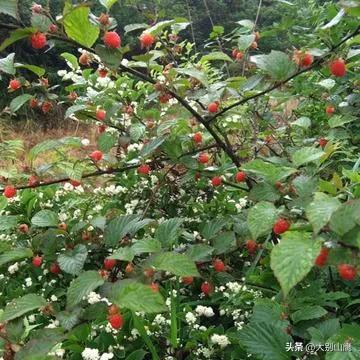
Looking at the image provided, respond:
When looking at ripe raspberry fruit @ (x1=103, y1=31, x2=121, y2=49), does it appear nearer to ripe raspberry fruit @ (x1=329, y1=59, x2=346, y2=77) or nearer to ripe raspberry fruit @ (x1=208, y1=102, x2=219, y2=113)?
ripe raspberry fruit @ (x1=208, y1=102, x2=219, y2=113)

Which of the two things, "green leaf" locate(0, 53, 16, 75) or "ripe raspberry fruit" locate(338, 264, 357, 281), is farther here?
"green leaf" locate(0, 53, 16, 75)

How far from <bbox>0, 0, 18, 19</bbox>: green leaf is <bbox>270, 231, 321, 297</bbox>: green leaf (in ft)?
2.31

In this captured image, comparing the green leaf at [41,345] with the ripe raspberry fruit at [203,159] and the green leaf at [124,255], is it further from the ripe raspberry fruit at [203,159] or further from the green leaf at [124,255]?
the ripe raspberry fruit at [203,159]

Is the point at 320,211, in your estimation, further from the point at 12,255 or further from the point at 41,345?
the point at 12,255

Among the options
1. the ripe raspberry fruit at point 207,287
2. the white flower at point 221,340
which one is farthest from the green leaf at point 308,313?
the ripe raspberry fruit at point 207,287

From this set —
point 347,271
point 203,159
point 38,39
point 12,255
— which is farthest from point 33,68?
point 347,271

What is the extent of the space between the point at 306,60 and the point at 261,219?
0.50 meters

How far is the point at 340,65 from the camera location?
1278mm

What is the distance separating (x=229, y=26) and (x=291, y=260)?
8631 millimetres

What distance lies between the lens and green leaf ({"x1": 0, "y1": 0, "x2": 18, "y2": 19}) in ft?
3.61

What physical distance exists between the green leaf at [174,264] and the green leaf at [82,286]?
4.4 inches

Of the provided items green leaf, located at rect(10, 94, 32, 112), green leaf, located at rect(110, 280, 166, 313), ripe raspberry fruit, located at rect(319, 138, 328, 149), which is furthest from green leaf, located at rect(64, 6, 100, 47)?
ripe raspberry fruit, located at rect(319, 138, 328, 149)

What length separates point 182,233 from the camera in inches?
60.6

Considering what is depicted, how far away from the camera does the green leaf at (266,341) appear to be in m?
1.11
